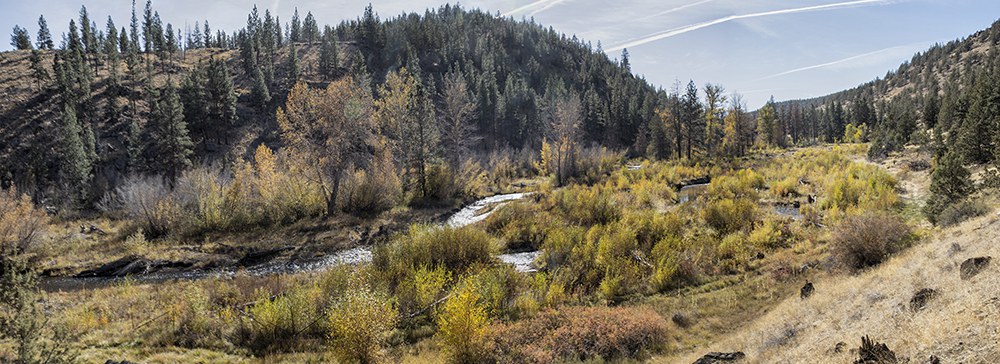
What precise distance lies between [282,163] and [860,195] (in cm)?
3785

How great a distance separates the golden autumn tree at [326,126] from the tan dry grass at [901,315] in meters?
23.4

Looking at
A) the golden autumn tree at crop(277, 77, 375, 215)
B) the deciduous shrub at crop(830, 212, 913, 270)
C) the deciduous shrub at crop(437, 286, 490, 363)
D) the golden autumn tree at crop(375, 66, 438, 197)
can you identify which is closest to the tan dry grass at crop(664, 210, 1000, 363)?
the deciduous shrub at crop(830, 212, 913, 270)

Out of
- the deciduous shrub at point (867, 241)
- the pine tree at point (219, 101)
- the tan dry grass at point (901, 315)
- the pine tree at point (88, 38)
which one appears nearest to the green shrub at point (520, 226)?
the deciduous shrub at point (867, 241)

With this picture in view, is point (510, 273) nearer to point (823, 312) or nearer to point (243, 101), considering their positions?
point (823, 312)

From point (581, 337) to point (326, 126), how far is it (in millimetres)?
22179

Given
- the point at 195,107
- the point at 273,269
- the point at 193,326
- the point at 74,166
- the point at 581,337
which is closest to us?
the point at 581,337

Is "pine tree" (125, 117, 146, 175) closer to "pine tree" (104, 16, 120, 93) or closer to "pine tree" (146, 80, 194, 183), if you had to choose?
"pine tree" (146, 80, 194, 183)

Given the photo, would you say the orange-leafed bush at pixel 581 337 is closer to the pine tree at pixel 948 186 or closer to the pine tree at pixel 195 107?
the pine tree at pixel 948 186

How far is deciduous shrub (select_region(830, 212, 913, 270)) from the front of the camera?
13.1m

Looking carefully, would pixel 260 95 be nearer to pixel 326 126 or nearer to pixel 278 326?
pixel 326 126

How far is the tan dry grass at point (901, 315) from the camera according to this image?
5.61 m

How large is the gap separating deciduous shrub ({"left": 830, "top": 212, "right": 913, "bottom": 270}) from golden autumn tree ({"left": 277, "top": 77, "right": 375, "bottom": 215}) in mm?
24864

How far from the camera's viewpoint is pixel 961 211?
15391mm

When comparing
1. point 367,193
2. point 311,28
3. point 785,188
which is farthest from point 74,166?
point 311,28
